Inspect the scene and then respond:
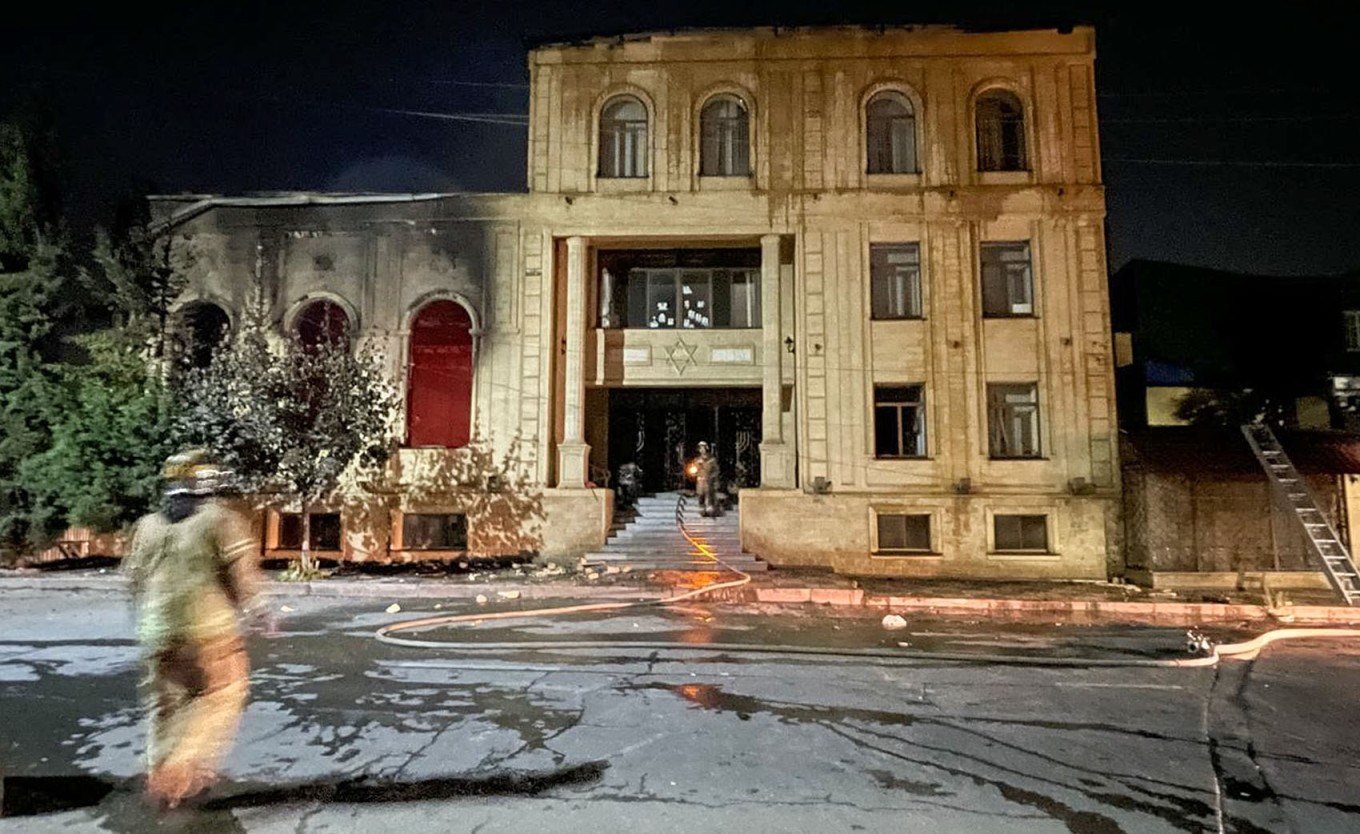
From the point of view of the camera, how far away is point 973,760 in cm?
535

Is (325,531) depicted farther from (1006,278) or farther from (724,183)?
(1006,278)

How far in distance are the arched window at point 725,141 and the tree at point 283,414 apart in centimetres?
963

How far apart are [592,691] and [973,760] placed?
3.41 meters

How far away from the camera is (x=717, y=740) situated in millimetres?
5707

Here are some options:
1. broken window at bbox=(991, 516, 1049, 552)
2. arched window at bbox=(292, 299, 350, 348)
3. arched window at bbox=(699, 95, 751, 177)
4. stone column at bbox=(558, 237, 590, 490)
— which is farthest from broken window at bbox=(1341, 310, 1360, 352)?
arched window at bbox=(292, 299, 350, 348)

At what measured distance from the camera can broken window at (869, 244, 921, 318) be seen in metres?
18.6

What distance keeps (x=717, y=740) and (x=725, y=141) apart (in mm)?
16580

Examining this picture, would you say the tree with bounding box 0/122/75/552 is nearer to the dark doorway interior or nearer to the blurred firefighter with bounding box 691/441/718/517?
the dark doorway interior

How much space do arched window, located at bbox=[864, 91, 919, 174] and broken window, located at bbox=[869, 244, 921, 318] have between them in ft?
6.66

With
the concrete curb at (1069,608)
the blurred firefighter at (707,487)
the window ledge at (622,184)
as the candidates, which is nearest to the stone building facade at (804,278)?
the window ledge at (622,184)

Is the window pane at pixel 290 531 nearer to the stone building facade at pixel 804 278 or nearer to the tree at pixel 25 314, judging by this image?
the stone building facade at pixel 804 278

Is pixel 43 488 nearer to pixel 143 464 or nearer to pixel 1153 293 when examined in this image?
pixel 143 464

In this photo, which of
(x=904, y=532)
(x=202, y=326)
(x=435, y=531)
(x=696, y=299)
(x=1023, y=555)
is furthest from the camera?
(x=696, y=299)

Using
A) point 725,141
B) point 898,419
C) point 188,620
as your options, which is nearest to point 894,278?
point 898,419
